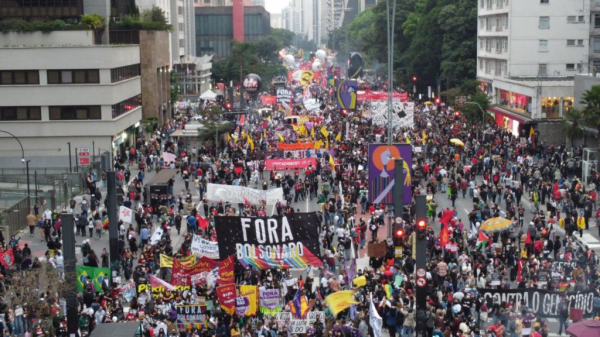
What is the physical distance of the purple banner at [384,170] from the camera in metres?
31.7

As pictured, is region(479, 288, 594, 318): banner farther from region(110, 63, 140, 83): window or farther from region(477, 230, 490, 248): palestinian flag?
region(110, 63, 140, 83): window

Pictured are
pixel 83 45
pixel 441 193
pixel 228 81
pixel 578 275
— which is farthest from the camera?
pixel 228 81

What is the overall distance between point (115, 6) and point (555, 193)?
45919 millimetres

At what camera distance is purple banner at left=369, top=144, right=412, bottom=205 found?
31703 millimetres

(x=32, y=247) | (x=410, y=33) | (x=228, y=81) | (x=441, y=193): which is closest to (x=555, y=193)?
(x=441, y=193)

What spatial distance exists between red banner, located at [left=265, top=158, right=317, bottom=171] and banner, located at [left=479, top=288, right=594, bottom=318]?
74.8 feet

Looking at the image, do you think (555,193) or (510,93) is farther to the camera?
(510,93)

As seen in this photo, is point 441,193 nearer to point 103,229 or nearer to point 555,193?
point 555,193

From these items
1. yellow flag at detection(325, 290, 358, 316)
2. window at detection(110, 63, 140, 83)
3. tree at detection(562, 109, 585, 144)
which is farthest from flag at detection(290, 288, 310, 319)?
window at detection(110, 63, 140, 83)

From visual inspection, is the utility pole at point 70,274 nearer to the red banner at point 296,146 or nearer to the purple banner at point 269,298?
the purple banner at point 269,298

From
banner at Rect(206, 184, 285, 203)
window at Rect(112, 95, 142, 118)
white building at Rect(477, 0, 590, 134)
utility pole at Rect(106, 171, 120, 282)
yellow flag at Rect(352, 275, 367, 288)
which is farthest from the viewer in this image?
white building at Rect(477, 0, 590, 134)

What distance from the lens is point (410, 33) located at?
108312mm

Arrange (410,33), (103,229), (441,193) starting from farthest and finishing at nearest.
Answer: (410,33) → (441,193) → (103,229)

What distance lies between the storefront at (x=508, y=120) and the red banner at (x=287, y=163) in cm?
2530
